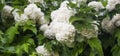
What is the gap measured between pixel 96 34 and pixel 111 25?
194mm

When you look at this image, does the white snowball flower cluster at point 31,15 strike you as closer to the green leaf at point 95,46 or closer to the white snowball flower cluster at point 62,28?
the white snowball flower cluster at point 62,28

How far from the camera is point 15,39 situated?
9.04ft

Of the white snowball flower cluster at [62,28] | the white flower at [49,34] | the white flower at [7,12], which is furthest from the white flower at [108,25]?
the white flower at [7,12]

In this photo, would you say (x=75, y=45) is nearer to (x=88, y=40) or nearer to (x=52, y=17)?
(x=88, y=40)

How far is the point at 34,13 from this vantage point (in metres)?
2.77

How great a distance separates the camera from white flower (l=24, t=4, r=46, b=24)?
277 centimetres

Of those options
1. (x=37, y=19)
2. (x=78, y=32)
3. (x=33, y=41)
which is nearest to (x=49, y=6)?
(x=37, y=19)

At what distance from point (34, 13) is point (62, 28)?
415 millimetres

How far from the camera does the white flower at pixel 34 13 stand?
2771 millimetres

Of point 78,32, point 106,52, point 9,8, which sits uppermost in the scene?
point 9,8

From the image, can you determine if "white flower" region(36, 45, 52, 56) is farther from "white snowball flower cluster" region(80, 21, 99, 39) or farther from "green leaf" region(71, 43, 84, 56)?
"white snowball flower cluster" region(80, 21, 99, 39)

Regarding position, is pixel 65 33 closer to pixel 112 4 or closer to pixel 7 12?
pixel 112 4

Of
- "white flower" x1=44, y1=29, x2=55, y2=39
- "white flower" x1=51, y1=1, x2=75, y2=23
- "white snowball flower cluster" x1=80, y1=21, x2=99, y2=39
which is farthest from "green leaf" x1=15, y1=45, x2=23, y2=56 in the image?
"white snowball flower cluster" x1=80, y1=21, x2=99, y2=39

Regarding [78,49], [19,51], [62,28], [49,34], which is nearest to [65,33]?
[62,28]
